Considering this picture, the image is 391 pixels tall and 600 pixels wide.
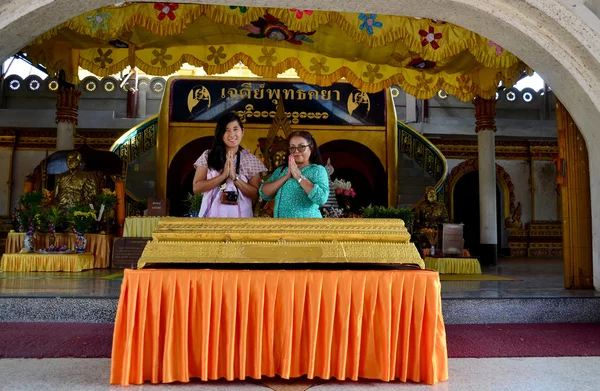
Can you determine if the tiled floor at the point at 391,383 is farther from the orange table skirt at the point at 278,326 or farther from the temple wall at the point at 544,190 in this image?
the temple wall at the point at 544,190

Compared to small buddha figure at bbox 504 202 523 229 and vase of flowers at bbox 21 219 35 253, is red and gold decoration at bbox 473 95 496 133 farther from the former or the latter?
vase of flowers at bbox 21 219 35 253

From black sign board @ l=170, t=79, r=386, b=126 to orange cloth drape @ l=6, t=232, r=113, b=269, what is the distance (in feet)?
11.7

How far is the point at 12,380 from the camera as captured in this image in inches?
92.7

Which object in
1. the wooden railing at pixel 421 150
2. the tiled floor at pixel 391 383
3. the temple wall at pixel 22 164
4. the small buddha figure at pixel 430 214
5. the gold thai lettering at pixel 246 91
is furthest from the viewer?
the temple wall at pixel 22 164

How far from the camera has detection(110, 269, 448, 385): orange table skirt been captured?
2.29 meters

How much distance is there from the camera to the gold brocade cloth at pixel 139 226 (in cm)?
710

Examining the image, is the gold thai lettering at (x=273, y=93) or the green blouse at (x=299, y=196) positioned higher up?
the gold thai lettering at (x=273, y=93)

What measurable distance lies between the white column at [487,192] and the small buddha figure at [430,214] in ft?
3.41

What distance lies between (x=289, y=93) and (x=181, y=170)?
2662 mm

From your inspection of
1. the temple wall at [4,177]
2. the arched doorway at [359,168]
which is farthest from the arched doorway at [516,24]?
the temple wall at [4,177]

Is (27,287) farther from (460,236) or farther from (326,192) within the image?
(460,236)

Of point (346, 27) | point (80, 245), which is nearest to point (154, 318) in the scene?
point (346, 27)

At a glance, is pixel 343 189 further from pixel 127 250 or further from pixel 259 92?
pixel 259 92

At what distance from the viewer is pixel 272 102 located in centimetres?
1026
